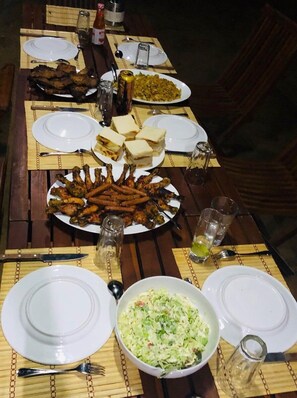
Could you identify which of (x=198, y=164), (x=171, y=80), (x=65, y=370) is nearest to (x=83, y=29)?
(x=171, y=80)

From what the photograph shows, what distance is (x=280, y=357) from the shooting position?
2.90 ft

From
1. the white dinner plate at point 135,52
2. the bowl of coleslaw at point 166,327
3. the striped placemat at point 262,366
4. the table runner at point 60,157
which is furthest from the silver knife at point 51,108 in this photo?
the bowl of coleslaw at point 166,327

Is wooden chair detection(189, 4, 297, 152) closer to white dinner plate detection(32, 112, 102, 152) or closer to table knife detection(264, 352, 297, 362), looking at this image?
white dinner plate detection(32, 112, 102, 152)

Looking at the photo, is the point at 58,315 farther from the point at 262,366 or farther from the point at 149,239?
the point at 262,366

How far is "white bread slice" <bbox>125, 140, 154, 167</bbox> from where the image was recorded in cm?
135

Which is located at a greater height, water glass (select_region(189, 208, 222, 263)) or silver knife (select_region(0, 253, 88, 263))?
water glass (select_region(189, 208, 222, 263))

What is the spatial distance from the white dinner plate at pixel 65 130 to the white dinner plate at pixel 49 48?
0.60 m

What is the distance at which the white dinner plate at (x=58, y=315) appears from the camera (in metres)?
0.81

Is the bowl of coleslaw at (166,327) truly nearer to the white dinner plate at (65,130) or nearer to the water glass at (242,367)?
the water glass at (242,367)

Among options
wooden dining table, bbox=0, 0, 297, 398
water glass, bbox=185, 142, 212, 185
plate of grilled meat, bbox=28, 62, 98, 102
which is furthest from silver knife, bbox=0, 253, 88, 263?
plate of grilled meat, bbox=28, 62, 98, 102

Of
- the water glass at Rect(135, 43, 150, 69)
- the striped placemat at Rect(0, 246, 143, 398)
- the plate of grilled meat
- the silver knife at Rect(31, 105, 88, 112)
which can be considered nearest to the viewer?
the striped placemat at Rect(0, 246, 143, 398)

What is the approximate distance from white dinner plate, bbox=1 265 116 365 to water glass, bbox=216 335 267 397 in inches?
10.9

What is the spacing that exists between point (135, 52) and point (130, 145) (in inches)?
41.6

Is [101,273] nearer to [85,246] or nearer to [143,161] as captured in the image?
[85,246]
